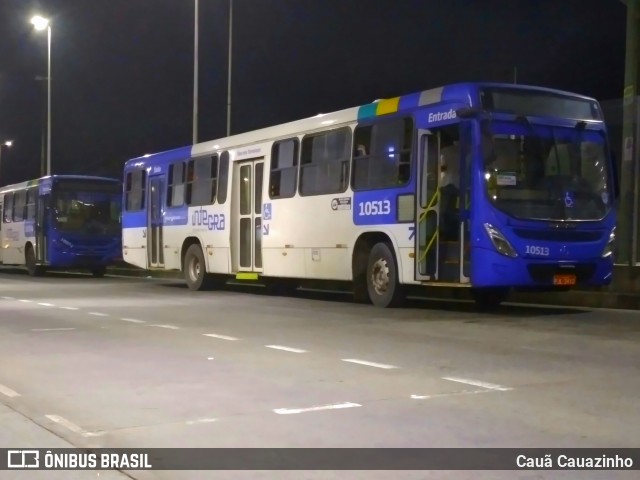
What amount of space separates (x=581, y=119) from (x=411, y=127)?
2.67m

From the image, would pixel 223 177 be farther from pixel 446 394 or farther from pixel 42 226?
pixel 446 394

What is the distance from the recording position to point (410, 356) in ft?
32.1

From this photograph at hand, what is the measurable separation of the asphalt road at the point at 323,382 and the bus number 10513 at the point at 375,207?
1738 millimetres

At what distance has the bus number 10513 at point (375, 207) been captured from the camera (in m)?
15.0

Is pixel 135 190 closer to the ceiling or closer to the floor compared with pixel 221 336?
closer to the ceiling

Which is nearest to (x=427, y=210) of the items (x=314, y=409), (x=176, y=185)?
(x=314, y=409)

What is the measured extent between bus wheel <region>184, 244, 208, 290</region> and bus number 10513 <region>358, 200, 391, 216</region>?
21.1 feet

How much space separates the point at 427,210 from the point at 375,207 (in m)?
1.32

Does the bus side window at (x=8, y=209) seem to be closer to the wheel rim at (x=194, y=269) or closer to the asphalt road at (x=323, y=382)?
the wheel rim at (x=194, y=269)

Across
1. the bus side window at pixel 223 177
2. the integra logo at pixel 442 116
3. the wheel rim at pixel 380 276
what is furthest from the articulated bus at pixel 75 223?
the integra logo at pixel 442 116

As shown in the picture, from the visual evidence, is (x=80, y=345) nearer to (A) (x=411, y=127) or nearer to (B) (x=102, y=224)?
(A) (x=411, y=127)

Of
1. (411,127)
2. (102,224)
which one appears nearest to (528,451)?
(411,127)

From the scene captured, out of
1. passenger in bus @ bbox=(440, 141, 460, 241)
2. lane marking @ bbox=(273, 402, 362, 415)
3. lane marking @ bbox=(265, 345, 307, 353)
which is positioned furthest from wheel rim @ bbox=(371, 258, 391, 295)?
lane marking @ bbox=(273, 402, 362, 415)

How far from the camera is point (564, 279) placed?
1361 centimetres
